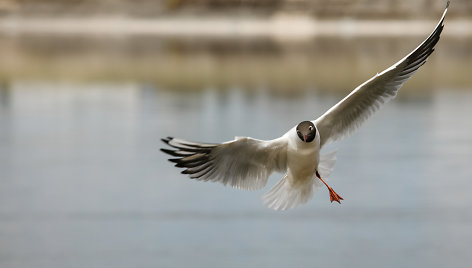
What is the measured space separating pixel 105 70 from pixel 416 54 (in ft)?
27.4

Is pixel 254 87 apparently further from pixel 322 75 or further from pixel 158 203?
pixel 158 203

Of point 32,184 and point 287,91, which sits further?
point 287,91

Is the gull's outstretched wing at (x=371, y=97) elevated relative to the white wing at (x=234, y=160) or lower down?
elevated

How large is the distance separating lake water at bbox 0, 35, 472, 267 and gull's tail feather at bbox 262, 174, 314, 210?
158mm

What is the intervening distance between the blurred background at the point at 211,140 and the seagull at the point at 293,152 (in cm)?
22

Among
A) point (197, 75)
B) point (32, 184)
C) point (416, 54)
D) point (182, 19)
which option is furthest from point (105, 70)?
point (182, 19)

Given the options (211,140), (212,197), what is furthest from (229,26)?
(212,197)

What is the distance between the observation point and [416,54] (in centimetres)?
395

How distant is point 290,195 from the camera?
379cm

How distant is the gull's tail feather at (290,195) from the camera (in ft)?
12.4

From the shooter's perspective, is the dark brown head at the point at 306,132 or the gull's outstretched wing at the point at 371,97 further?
the gull's outstretched wing at the point at 371,97

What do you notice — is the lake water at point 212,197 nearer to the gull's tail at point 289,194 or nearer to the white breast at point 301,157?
the gull's tail at point 289,194

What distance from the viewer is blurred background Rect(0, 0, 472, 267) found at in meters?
3.77

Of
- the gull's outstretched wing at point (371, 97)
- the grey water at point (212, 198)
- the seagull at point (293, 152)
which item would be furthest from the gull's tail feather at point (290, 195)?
the gull's outstretched wing at point (371, 97)
